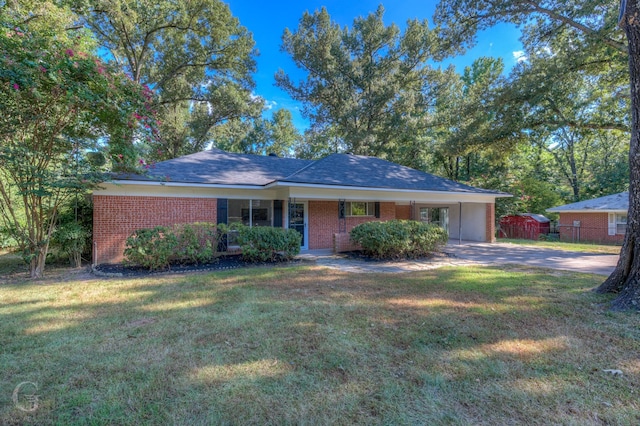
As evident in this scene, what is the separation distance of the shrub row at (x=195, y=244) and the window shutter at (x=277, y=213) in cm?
221

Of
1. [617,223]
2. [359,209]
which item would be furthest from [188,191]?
[617,223]

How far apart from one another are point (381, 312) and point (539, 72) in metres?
14.1

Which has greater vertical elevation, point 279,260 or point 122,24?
point 122,24

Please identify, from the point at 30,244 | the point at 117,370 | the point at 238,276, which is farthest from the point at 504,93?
the point at 30,244

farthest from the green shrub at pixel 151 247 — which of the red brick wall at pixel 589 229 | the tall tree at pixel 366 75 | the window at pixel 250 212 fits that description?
the red brick wall at pixel 589 229

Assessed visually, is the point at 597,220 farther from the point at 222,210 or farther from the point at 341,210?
the point at 222,210

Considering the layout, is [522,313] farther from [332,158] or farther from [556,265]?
[332,158]

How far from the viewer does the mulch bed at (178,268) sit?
298 inches

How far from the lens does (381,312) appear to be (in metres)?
4.68

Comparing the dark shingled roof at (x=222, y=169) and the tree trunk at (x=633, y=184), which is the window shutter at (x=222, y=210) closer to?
the dark shingled roof at (x=222, y=169)

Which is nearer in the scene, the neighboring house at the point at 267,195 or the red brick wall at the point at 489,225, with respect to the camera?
the neighboring house at the point at 267,195

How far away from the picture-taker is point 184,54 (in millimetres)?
17844

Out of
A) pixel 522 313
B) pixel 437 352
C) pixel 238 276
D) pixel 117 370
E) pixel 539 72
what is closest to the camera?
pixel 117 370

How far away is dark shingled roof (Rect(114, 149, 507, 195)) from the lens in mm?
10477
